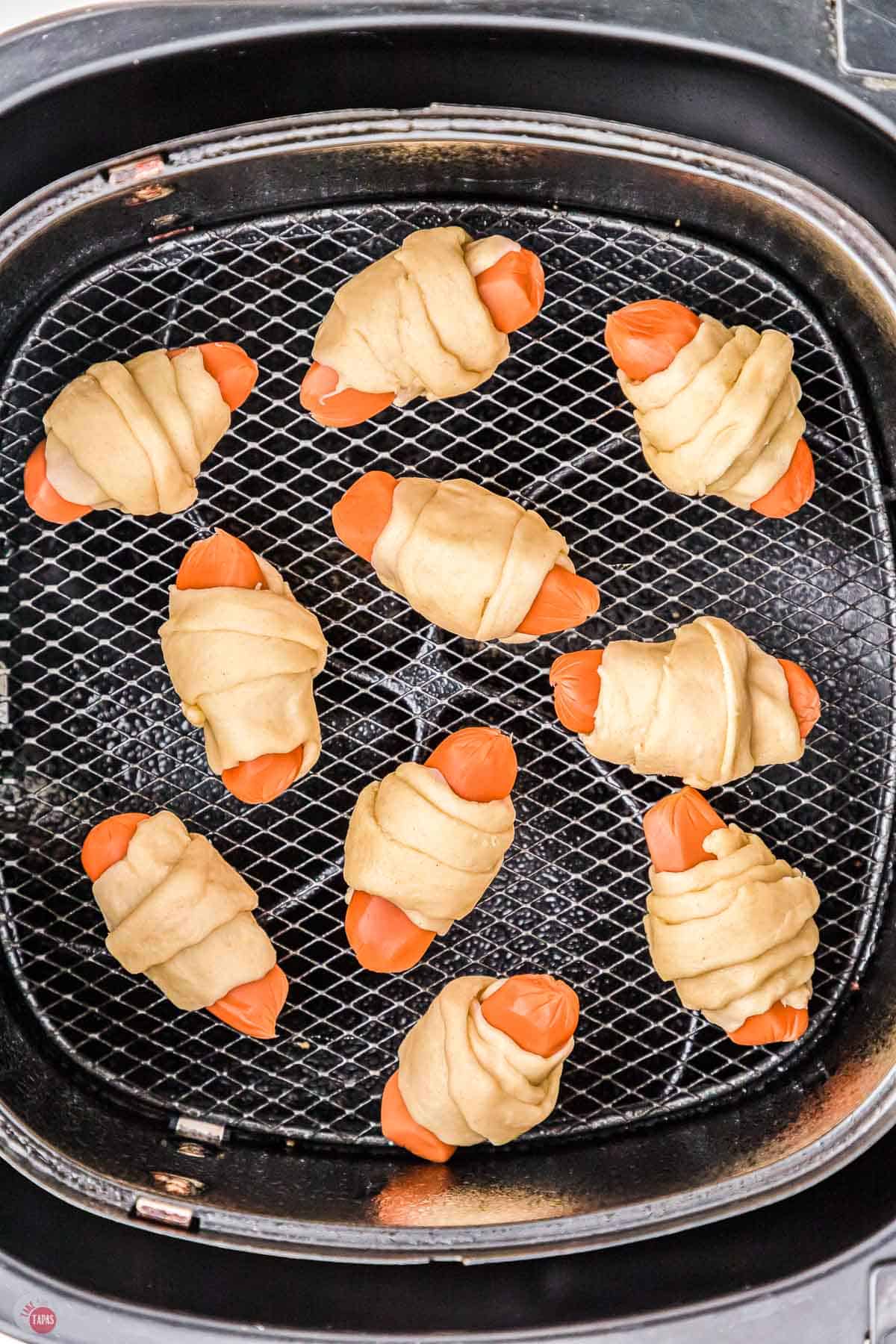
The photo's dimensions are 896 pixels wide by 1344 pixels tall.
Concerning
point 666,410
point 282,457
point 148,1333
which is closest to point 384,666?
point 282,457

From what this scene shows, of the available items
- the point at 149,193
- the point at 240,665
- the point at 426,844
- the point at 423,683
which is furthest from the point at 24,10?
the point at 426,844

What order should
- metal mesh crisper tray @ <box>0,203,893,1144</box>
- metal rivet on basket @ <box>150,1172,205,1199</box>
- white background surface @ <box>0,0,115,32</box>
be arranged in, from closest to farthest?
white background surface @ <box>0,0,115,32</box>, metal rivet on basket @ <box>150,1172,205,1199</box>, metal mesh crisper tray @ <box>0,203,893,1144</box>

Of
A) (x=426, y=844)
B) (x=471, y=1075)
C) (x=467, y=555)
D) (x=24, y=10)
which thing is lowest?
(x=471, y=1075)

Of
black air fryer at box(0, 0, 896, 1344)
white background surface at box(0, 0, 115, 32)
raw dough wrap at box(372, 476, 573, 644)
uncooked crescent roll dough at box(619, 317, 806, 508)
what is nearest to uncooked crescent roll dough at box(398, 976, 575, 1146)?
black air fryer at box(0, 0, 896, 1344)

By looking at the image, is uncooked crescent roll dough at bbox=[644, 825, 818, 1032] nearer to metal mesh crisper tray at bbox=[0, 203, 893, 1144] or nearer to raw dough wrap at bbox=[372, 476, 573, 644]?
metal mesh crisper tray at bbox=[0, 203, 893, 1144]

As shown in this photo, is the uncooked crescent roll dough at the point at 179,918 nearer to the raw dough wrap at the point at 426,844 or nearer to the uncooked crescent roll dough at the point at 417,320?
the raw dough wrap at the point at 426,844

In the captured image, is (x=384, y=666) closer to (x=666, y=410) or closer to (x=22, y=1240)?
(x=666, y=410)

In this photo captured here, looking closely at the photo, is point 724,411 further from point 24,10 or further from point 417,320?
point 24,10

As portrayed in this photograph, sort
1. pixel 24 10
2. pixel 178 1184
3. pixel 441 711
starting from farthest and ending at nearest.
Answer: pixel 441 711, pixel 178 1184, pixel 24 10
